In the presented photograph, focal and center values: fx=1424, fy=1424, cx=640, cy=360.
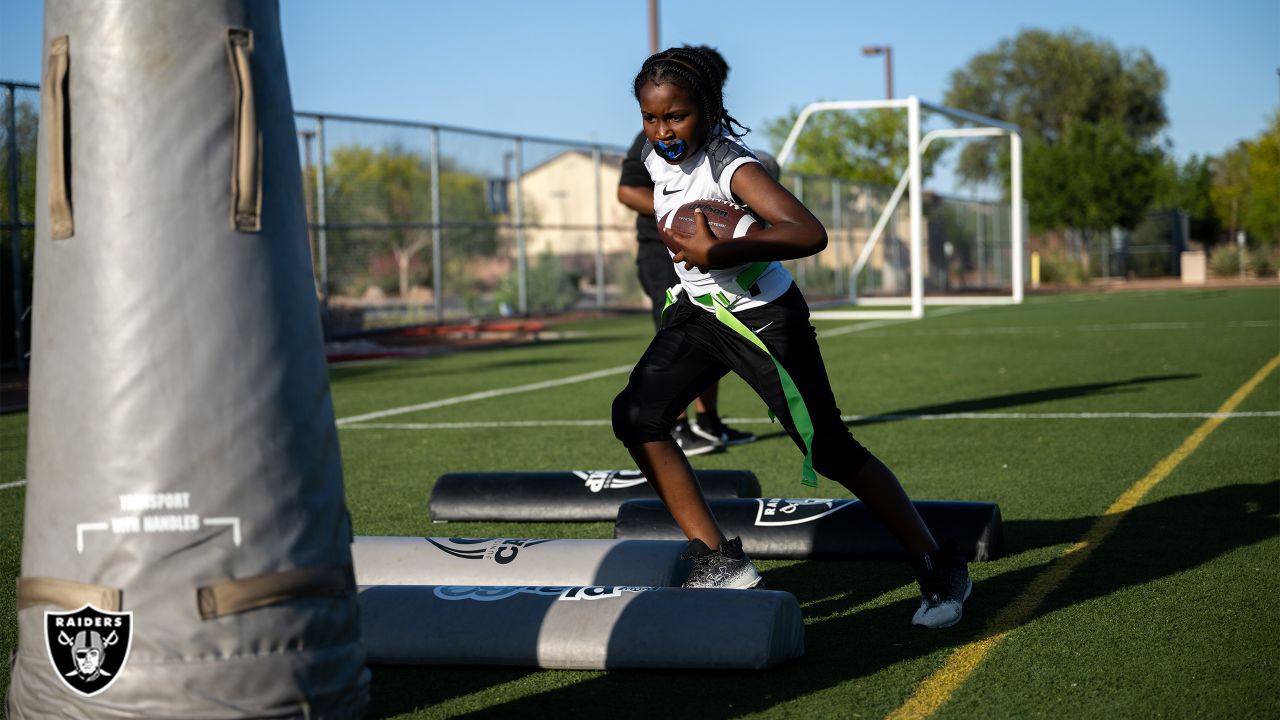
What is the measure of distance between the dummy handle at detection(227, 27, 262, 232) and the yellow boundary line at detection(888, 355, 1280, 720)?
201cm

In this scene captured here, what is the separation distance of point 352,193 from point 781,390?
709 inches

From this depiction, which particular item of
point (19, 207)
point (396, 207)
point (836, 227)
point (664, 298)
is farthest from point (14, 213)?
point (836, 227)

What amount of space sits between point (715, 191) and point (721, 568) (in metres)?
1.21

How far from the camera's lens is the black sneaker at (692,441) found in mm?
8827

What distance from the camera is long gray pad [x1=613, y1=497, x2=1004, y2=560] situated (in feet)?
17.8

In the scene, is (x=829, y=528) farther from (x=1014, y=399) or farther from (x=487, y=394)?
(x=487, y=394)

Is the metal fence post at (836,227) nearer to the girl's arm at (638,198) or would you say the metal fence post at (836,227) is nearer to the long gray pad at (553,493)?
the girl's arm at (638,198)

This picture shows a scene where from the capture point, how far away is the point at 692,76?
14.6ft

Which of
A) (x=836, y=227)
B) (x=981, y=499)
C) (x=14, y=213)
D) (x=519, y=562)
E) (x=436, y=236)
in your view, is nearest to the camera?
(x=519, y=562)

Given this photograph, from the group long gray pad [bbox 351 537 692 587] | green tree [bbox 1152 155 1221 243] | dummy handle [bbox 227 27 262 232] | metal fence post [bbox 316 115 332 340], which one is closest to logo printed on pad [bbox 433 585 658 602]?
long gray pad [bbox 351 537 692 587]

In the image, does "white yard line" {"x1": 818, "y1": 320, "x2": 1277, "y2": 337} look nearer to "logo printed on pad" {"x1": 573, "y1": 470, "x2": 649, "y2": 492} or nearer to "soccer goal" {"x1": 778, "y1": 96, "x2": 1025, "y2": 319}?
"soccer goal" {"x1": 778, "y1": 96, "x2": 1025, "y2": 319}

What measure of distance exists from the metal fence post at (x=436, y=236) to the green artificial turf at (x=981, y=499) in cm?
771

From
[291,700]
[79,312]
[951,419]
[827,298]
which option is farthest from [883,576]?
[827,298]

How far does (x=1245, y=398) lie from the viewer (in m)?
10.7
